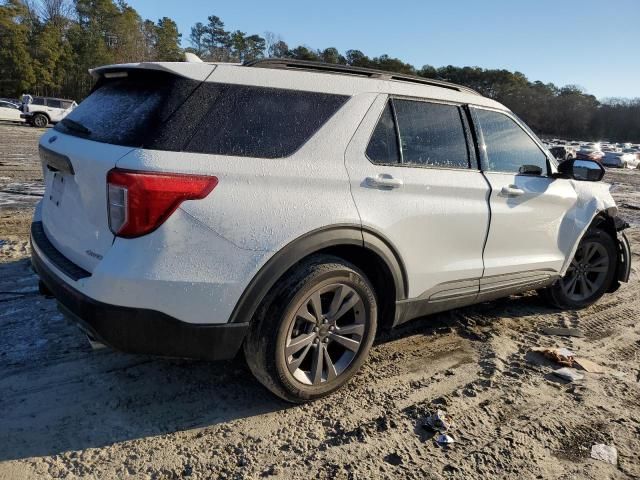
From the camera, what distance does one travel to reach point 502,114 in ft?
12.8

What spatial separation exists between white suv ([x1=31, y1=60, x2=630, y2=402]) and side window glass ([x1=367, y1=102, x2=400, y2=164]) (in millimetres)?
10

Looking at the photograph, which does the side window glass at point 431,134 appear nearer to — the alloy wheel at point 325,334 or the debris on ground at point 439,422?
the alloy wheel at point 325,334

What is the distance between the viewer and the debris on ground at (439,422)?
2771 millimetres

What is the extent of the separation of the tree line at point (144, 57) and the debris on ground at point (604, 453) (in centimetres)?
2684

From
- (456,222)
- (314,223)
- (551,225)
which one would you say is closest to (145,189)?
(314,223)

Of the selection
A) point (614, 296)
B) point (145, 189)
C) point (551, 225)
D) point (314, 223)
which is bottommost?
point (614, 296)

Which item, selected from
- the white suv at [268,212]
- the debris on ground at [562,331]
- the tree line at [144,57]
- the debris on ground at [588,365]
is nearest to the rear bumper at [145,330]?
the white suv at [268,212]

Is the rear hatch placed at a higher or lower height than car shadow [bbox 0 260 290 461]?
higher

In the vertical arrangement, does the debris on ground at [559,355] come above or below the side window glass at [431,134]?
below

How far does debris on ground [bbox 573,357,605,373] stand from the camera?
11.8 ft

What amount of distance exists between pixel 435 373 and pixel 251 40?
305 feet

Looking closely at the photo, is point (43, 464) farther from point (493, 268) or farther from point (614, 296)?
point (614, 296)

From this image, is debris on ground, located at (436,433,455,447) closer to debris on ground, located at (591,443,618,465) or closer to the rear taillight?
debris on ground, located at (591,443,618,465)

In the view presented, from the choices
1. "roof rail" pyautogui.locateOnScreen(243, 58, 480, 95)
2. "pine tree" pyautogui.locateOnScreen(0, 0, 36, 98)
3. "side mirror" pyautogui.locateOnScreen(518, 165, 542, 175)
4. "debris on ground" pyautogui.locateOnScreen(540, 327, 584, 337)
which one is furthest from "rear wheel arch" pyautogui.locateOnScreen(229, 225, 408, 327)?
"pine tree" pyautogui.locateOnScreen(0, 0, 36, 98)
